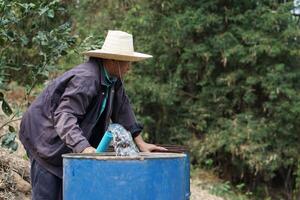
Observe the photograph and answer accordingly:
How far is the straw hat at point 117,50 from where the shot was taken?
388cm

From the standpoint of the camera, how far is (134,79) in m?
10.4

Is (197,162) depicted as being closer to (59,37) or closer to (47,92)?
(59,37)

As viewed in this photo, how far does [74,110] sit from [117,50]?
0.47 metres

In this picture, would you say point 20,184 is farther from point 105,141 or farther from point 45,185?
point 105,141

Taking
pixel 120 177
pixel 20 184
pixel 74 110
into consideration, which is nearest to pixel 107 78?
pixel 74 110

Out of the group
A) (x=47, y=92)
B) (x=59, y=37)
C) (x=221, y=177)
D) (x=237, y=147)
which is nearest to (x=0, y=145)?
(x=59, y=37)

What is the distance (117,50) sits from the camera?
12.9 feet

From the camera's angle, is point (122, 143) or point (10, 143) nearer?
point (122, 143)

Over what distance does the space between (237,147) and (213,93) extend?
93 centimetres

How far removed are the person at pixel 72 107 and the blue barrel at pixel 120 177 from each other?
1.31ft

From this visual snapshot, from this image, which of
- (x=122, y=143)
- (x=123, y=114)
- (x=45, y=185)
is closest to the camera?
(x=122, y=143)

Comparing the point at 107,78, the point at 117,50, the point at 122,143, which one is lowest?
the point at 122,143

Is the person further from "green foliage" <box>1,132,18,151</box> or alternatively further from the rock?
the rock

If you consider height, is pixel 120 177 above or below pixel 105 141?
below
